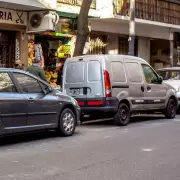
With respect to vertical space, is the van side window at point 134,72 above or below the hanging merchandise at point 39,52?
below

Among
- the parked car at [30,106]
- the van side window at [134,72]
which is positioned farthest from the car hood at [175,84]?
the parked car at [30,106]

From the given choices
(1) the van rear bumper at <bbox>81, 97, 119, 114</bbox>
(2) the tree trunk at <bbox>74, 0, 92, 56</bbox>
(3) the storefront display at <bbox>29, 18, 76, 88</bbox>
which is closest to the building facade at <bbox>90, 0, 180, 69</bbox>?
(3) the storefront display at <bbox>29, 18, 76, 88</bbox>

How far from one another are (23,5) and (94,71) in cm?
504

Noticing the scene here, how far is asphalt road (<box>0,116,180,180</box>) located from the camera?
21.3 ft

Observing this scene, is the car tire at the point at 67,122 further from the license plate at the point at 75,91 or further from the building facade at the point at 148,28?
the building facade at the point at 148,28

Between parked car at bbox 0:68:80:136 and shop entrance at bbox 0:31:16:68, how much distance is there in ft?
24.8

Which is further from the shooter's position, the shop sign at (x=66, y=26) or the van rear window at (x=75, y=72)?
Result: the shop sign at (x=66, y=26)

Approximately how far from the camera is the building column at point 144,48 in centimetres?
2580

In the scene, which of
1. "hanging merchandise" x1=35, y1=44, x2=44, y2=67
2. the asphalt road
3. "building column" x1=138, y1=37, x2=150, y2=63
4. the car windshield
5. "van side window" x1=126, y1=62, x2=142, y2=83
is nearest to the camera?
the asphalt road

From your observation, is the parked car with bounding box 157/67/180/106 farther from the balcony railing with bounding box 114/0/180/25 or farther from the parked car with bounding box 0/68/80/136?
the parked car with bounding box 0/68/80/136

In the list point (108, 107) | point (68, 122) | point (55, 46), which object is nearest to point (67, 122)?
point (68, 122)

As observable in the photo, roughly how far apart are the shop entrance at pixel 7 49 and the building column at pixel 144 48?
392 inches

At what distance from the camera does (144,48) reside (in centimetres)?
2633

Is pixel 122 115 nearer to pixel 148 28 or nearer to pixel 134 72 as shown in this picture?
pixel 134 72
